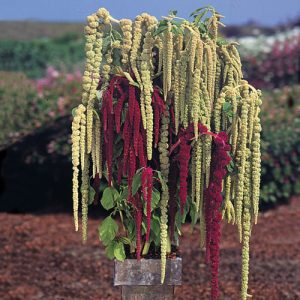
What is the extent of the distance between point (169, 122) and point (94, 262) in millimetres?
3708

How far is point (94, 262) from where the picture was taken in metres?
7.05

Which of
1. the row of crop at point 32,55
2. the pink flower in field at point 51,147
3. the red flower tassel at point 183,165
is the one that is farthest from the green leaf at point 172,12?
the row of crop at point 32,55

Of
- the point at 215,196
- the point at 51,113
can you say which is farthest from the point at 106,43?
the point at 51,113

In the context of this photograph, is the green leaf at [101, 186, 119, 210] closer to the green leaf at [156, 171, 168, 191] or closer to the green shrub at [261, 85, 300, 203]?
the green leaf at [156, 171, 168, 191]

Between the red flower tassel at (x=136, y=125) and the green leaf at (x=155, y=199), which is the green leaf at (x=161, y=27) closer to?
the red flower tassel at (x=136, y=125)

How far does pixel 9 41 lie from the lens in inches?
981

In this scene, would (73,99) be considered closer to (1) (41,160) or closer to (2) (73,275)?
(1) (41,160)

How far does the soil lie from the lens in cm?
621

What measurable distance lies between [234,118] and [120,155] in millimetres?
590

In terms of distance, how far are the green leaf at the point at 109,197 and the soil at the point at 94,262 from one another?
251 centimetres

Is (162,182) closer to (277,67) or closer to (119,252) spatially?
(119,252)

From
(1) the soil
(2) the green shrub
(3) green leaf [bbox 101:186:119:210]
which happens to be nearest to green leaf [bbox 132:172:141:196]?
(3) green leaf [bbox 101:186:119:210]

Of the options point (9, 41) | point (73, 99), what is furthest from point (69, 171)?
point (9, 41)

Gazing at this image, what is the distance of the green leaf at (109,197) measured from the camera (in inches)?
146
